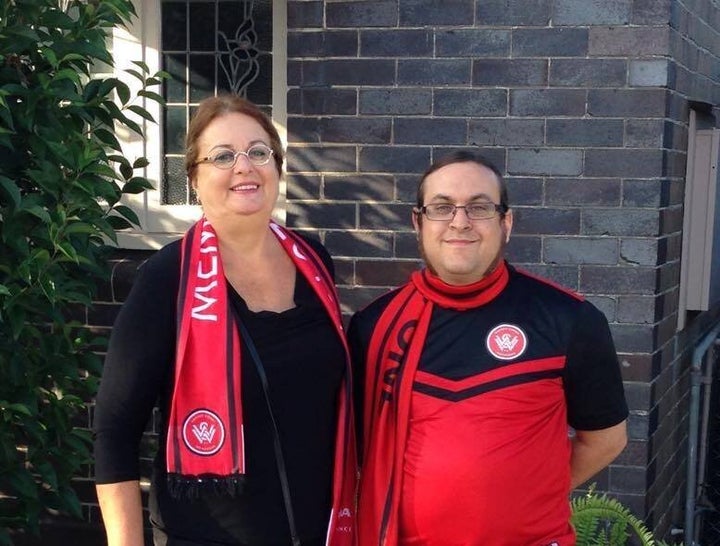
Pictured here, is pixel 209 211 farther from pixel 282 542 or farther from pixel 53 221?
pixel 53 221

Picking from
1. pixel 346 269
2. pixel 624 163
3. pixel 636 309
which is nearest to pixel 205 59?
pixel 346 269

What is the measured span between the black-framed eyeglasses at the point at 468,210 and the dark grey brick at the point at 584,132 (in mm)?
1798

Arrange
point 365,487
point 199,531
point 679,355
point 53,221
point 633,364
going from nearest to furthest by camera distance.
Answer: point 199,531
point 365,487
point 53,221
point 633,364
point 679,355

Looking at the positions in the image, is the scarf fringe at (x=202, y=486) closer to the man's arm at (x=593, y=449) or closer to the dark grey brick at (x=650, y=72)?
A: the man's arm at (x=593, y=449)

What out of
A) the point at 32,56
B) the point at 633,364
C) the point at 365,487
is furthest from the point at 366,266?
the point at 365,487

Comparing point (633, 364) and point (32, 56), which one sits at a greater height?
point (32, 56)

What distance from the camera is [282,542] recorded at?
266 centimetres

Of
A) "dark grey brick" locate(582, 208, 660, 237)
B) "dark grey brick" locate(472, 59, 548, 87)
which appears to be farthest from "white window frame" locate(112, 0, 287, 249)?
"dark grey brick" locate(582, 208, 660, 237)

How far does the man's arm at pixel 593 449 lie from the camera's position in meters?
2.97

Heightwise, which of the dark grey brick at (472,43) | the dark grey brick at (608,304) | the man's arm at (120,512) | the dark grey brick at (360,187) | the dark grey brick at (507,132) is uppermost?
the dark grey brick at (472,43)

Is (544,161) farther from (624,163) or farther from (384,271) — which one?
(384,271)

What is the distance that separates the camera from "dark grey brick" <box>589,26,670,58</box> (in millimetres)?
4363

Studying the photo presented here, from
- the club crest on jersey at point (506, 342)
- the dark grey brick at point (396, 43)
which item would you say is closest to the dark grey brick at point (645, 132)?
the dark grey brick at point (396, 43)

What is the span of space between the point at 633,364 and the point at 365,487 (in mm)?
2051
